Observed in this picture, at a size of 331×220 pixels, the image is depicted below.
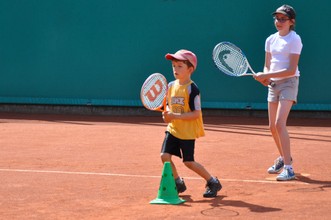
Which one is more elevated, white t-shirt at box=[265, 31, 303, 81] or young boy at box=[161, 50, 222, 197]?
white t-shirt at box=[265, 31, 303, 81]

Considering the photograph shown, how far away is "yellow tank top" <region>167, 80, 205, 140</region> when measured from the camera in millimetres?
7066

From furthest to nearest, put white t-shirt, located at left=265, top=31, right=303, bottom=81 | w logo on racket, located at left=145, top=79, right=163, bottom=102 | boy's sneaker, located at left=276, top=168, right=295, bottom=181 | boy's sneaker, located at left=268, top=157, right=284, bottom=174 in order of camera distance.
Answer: boy's sneaker, located at left=268, top=157, right=284, bottom=174
white t-shirt, located at left=265, top=31, right=303, bottom=81
boy's sneaker, located at left=276, top=168, right=295, bottom=181
w logo on racket, located at left=145, top=79, right=163, bottom=102

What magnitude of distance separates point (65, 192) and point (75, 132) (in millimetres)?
5836

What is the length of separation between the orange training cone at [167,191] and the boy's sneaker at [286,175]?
5.05ft

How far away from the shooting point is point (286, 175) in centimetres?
801

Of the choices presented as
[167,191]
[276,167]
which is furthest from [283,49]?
[167,191]

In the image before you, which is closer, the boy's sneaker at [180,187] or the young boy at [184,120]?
the young boy at [184,120]

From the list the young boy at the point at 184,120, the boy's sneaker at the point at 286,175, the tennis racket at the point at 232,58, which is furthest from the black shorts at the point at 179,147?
the tennis racket at the point at 232,58

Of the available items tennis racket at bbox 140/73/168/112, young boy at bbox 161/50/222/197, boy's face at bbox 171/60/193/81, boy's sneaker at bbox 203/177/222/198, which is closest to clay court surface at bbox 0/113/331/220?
boy's sneaker at bbox 203/177/222/198

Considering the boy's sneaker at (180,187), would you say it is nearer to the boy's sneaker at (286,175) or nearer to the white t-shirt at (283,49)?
the boy's sneaker at (286,175)

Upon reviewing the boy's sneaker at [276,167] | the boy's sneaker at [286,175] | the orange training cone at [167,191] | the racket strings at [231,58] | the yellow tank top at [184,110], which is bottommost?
the orange training cone at [167,191]

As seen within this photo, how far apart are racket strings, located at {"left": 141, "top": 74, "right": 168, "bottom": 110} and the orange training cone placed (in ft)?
2.09

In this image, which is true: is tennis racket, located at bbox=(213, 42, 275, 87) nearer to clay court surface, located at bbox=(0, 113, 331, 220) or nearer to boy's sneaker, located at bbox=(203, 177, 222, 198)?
clay court surface, located at bbox=(0, 113, 331, 220)

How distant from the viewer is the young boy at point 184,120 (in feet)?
23.1
